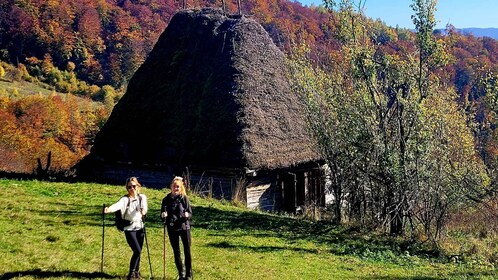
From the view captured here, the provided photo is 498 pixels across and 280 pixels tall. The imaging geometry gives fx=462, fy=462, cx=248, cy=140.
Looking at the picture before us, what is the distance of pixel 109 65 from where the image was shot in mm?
65812

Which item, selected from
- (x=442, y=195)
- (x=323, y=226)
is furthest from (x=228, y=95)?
(x=442, y=195)

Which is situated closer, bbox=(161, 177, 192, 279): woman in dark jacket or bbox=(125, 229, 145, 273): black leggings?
bbox=(125, 229, 145, 273): black leggings

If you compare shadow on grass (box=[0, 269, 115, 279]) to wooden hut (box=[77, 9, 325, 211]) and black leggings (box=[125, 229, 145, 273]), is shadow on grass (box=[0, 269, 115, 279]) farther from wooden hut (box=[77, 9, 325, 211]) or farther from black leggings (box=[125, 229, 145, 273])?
wooden hut (box=[77, 9, 325, 211])

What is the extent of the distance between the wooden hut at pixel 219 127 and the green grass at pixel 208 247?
3936mm

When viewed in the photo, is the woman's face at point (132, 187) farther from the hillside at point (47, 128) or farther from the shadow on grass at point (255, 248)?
the hillside at point (47, 128)

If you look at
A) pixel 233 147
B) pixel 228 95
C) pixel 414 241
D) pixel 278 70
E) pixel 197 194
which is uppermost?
pixel 278 70

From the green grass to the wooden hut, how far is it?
3.94 meters

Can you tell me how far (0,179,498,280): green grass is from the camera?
7.37m

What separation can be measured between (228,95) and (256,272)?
12216mm

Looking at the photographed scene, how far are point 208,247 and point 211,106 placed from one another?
35.7ft

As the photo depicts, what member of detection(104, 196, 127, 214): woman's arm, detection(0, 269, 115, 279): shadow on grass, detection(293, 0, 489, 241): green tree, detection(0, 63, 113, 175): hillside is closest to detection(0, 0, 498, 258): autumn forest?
detection(293, 0, 489, 241): green tree

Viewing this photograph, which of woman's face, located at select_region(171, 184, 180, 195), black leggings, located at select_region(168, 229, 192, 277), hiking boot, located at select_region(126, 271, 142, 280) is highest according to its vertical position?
woman's face, located at select_region(171, 184, 180, 195)

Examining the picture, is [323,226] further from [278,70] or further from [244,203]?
[278,70]

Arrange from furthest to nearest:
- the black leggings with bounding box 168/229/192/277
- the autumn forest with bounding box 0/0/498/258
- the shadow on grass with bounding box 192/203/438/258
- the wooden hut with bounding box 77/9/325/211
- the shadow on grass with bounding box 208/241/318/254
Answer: the wooden hut with bounding box 77/9/325/211
the autumn forest with bounding box 0/0/498/258
the shadow on grass with bounding box 192/203/438/258
the shadow on grass with bounding box 208/241/318/254
the black leggings with bounding box 168/229/192/277
